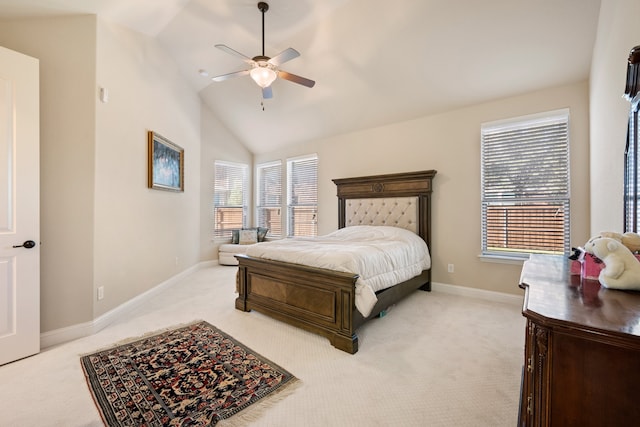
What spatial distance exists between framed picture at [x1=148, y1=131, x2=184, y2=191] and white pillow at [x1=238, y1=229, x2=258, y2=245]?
1756 mm

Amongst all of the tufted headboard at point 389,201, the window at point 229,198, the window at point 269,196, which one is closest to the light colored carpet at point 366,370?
the tufted headboard at point 389,201

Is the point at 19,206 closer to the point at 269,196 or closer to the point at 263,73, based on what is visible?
the point at 263,73

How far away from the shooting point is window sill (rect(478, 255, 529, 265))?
347 cm

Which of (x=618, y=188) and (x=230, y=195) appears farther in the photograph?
(x=230, y=195)

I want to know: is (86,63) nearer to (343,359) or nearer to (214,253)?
(343,359)

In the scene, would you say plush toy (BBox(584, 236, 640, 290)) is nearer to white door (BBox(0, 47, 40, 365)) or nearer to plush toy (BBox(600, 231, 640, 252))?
plush toy (BBox(600, 231, 640, 252))

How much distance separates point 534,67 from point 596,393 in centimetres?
352

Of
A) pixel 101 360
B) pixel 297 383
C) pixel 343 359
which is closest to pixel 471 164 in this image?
pixel 343 359

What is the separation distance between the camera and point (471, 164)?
3.83 m

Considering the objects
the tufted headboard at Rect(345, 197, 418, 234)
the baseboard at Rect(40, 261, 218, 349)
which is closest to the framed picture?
the baseboard at Rect(40, 261, 218, 349)

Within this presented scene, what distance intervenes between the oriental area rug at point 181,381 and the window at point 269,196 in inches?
157

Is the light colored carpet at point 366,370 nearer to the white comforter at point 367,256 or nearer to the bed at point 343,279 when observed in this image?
the bed at point 343,279

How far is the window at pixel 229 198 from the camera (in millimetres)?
6117

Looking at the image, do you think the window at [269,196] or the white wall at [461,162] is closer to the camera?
the white wall at [461,162]
